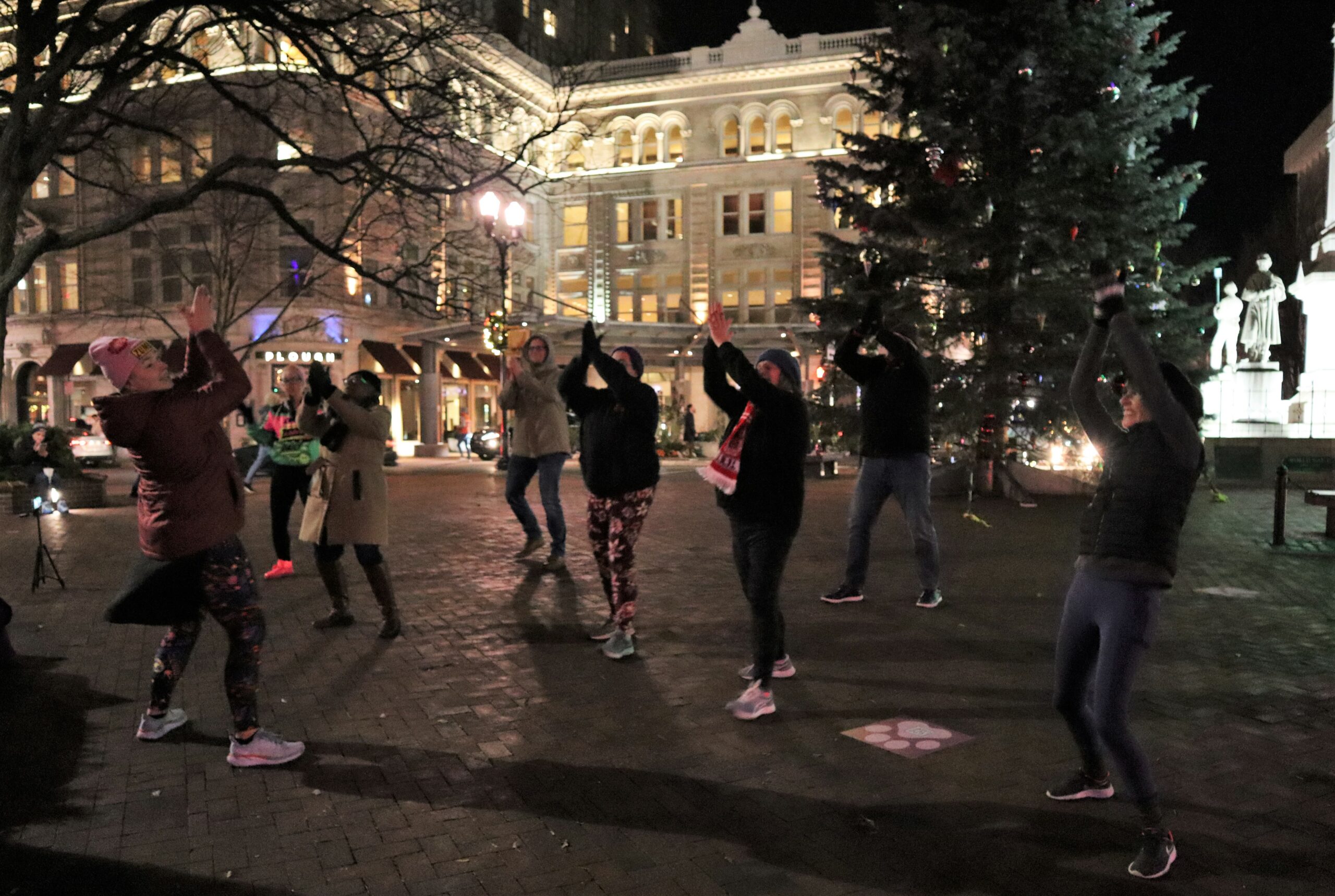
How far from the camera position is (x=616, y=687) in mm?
5723

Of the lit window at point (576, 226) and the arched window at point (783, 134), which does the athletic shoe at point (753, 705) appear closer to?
the arched window at point (783, 134)

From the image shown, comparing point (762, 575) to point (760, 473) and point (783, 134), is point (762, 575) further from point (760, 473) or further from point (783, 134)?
point (783, 134)

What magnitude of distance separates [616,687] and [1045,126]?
12.6 m

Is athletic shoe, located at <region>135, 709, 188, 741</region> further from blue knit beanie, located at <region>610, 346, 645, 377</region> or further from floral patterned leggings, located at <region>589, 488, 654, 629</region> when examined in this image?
blue knit beanie, located at <region>610, 346, 645, 377</region>

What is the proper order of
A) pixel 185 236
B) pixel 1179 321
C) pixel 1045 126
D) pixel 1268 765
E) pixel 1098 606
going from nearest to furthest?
1. pixel 1098 606
2. pixel 1268 765
3. pixel 1045 126
4. pixel 1179 321
5. pixel 185 236

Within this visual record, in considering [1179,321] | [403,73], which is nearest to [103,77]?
[1179,321]

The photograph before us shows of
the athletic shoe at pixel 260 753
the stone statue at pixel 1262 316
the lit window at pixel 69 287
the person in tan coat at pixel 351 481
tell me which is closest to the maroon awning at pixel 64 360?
the lit window at pixel 69 287

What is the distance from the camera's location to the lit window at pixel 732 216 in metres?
47.6

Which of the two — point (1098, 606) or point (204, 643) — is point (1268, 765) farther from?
point (204, 643)

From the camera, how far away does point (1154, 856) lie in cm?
345

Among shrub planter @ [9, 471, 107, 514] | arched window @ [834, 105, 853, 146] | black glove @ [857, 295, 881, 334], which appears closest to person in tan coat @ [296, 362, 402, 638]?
black glove @ [857, 295, 881, 334]

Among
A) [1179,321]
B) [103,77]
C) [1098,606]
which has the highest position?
[103,77]

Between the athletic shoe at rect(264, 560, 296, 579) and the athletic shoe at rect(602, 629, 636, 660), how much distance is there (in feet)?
13.6

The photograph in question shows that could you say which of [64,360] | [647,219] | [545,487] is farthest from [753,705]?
[647,219]
